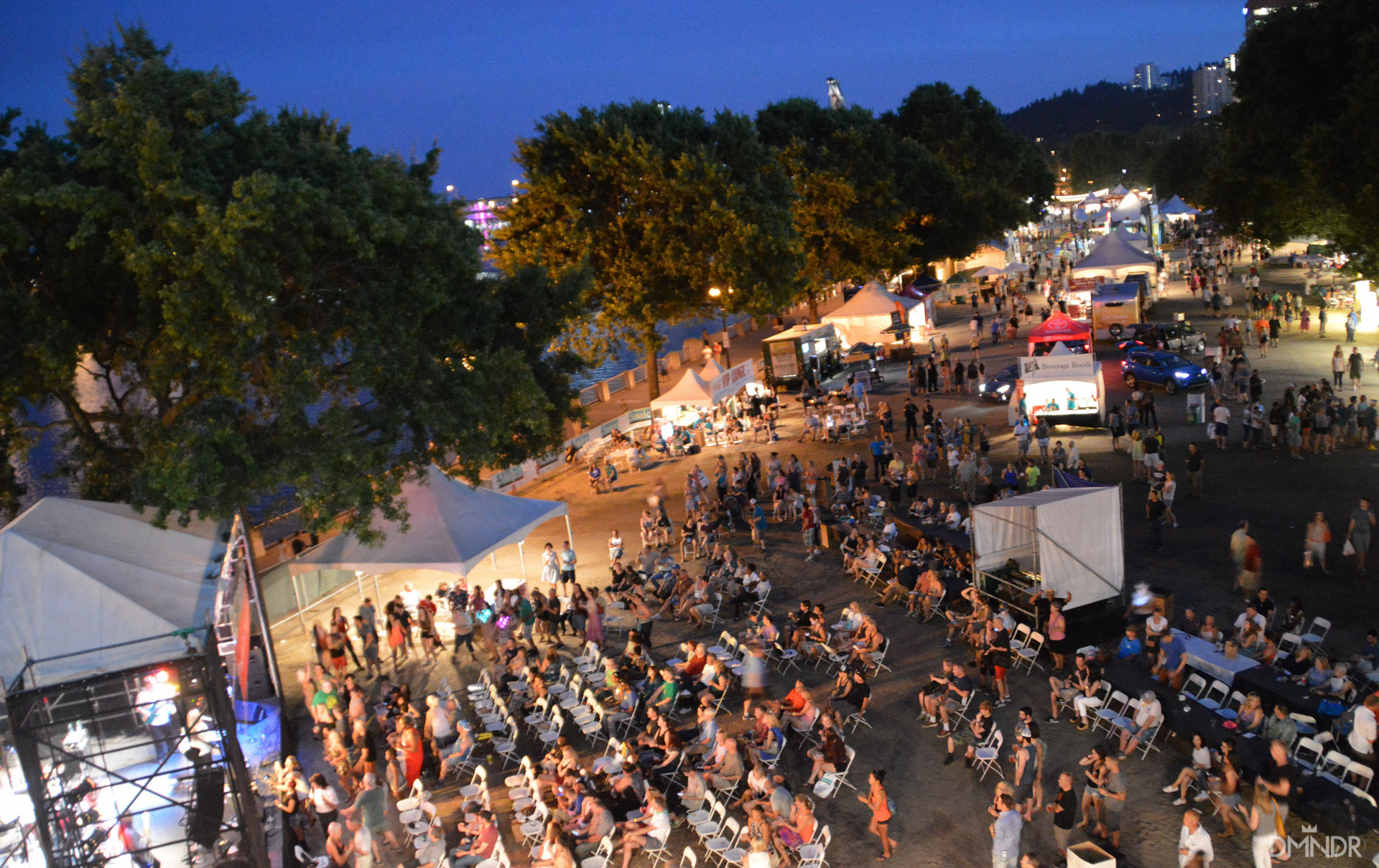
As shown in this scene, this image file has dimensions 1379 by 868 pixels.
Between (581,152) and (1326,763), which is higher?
(581,152)

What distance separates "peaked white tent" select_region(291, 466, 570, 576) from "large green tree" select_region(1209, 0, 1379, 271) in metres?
22.7

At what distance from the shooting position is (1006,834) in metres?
9.43

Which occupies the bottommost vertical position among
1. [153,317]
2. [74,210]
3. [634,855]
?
[634,855]

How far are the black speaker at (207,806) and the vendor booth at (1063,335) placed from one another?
2760cm

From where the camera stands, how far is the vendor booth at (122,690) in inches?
383

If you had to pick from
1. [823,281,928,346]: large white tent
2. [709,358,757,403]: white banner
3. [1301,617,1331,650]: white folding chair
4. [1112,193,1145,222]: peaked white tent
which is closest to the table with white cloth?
[1301,617,1331,650]: white folding chair

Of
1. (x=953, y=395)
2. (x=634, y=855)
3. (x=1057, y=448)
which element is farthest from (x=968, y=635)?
(x=953, y=395)

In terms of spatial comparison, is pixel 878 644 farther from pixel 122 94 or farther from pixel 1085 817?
pixel 122 94

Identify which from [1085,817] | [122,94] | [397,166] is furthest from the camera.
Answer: [397,166]

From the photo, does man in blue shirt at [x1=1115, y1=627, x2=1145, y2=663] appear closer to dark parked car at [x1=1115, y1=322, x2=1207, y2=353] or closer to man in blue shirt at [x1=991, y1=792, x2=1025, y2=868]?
man in blue shirt at [x1=991, y1=792, x2=1025, y2=868]

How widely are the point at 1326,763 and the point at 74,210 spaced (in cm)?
1674

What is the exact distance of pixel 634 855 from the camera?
35.4 ft

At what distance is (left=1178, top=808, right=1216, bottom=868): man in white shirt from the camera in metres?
9.11

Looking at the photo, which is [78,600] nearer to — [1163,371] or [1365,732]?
[1365,732]
